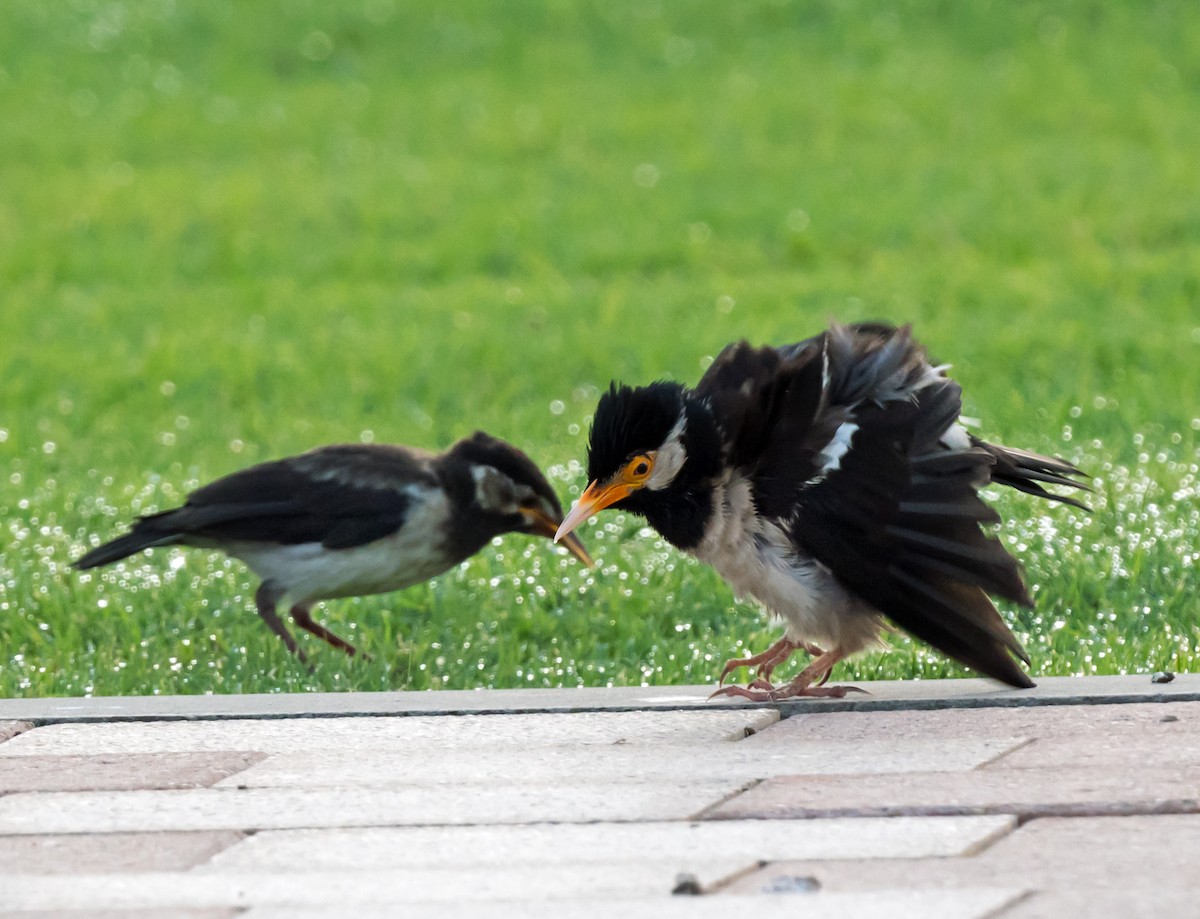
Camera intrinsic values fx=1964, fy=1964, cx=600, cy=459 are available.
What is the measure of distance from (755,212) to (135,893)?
13986 mm

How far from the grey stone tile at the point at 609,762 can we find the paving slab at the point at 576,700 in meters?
0.43

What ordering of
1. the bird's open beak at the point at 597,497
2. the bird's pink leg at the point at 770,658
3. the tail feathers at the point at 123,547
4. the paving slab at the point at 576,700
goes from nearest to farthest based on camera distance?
1. the paving slab at the point at 576,700
2. the bird's open beak at the point at 597,497
3. the bird's pink leg at the point at 770,658
4. the tail feathers at the point at 123,547

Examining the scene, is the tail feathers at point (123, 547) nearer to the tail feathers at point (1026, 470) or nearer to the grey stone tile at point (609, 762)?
the grey stone tile at point (609, 762)

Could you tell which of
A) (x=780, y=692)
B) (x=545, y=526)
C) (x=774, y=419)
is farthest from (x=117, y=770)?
(x=545, y=526)

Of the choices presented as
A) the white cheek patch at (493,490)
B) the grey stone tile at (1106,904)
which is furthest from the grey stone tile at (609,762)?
the white cheek patch at (493,490)

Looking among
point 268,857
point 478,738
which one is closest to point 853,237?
point 478,738

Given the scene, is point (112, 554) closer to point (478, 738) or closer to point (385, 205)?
point (478, 738)

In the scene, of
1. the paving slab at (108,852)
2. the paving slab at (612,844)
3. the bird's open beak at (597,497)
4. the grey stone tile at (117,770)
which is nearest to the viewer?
the paving slab at (612,844)

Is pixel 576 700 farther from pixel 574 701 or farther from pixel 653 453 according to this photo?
pixel 653 453

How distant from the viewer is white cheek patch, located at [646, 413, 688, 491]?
527cm

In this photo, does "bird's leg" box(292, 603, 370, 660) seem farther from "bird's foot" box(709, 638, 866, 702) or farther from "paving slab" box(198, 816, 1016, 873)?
"paving slab" box(198, 816, 1016, 873)

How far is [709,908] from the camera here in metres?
3.26

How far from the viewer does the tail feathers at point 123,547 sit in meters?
7.13

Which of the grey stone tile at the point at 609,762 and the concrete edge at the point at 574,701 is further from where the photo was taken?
the concrete edge at the point at 574,701
